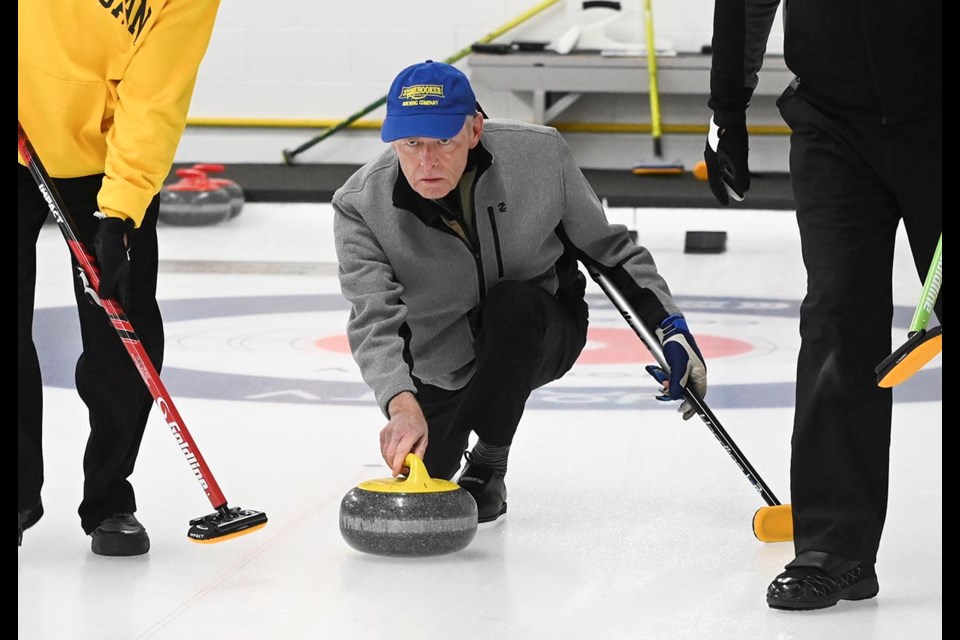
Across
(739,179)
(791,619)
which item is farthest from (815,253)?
(791,619)

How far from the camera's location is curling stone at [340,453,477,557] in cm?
232

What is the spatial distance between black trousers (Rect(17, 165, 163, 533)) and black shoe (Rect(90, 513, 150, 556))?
0.02 m

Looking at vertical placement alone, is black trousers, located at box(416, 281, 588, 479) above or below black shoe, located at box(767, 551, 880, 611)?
above

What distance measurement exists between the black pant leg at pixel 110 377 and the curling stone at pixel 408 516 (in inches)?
15.1

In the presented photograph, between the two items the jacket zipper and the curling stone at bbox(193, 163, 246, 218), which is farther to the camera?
the curling stone at bbox(193, 163, 246, 218)

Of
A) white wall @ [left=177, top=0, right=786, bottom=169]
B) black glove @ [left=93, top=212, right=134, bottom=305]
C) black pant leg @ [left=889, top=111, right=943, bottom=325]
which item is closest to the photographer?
black pant leg @ [left=889, top=111, right=943, bottom=325]

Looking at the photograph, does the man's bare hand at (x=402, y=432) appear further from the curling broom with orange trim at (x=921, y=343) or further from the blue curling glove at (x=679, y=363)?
the curling broom with orange trim at (x=921, y=343)

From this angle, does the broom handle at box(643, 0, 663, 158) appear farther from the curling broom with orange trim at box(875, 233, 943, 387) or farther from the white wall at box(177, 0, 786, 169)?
the curling broom with orange trim at box(875, 233, 943, 387)

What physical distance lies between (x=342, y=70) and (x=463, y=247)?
24.5 feet

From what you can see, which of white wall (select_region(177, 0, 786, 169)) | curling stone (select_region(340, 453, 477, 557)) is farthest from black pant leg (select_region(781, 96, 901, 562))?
white wall (select_region(177, 0, 786, 169))

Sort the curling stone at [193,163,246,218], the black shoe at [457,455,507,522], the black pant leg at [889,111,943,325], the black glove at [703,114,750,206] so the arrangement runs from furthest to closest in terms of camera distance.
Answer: the curling stone at [193,163,246,218], the black shoe at [457,455,507,522], the black glove at [703,114,750,206], the black pant leg at [889,111,943,325]

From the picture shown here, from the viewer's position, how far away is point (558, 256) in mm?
2691

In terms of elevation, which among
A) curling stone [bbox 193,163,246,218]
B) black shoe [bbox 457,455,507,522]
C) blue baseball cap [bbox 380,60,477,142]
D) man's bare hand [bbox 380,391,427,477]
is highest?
blue baseball cap [bbox 380,60,477,142]

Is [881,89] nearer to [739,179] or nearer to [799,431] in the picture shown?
[739,179]
